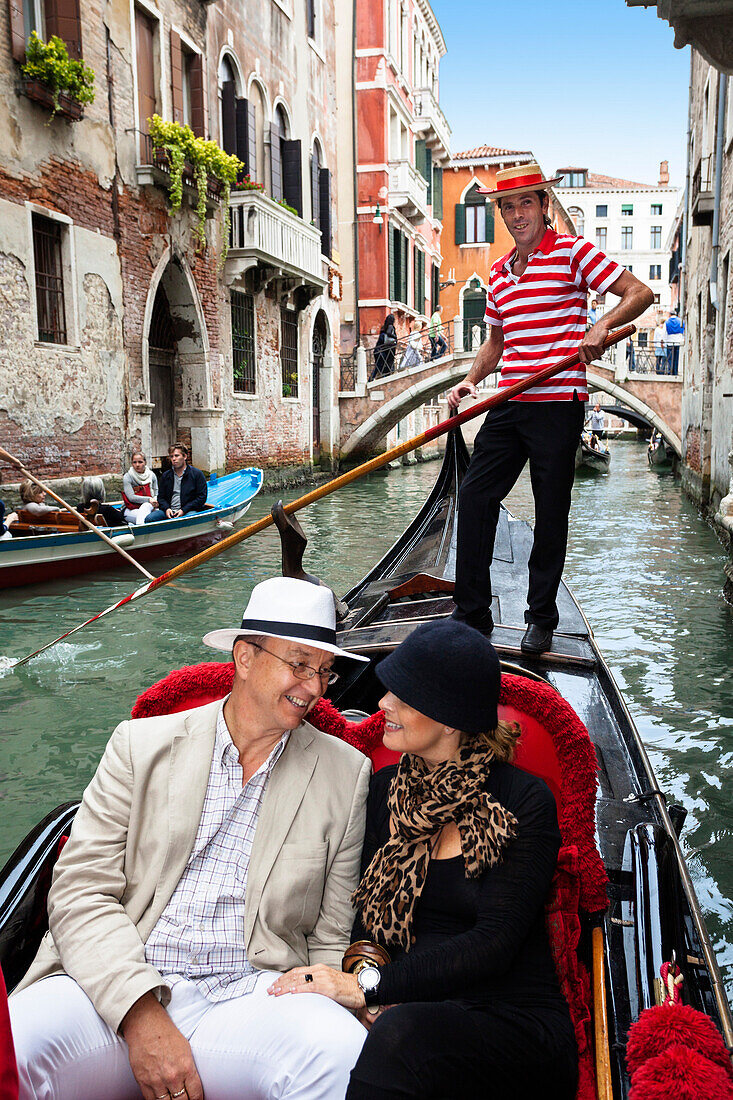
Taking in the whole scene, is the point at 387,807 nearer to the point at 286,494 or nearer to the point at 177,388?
the point at 177,388

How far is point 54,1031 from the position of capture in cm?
87

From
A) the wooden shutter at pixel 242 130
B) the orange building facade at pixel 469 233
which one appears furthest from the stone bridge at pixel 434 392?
the orange building facade at pixel 469 233

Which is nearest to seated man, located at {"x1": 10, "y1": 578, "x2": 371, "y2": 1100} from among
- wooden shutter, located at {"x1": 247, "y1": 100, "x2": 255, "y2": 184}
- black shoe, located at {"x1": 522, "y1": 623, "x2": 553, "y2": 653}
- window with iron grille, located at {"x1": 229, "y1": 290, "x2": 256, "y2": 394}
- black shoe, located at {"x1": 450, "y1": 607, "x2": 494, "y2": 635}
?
black shoe, located at {"x1": 522, "y1": 623, "x2": 553, "y2": 653}

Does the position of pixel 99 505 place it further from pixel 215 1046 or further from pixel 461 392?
pixel 215 1046

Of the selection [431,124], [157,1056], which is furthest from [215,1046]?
[431,124]

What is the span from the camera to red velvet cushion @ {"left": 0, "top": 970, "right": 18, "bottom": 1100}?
0.68m

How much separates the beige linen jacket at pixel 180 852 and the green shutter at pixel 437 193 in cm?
1899

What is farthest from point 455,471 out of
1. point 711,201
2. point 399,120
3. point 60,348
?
point 399,120

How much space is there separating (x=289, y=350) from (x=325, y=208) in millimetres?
2087

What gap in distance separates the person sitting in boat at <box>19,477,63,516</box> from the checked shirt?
3904 mm

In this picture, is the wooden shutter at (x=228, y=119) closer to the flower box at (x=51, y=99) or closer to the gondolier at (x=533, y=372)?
the flower box at (x=51, y=99)

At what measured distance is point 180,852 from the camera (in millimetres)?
984

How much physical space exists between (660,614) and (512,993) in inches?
137

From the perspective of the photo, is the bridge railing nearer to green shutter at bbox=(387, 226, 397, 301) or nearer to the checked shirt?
green shutter at bbox=(387, 226, 397, 301)
